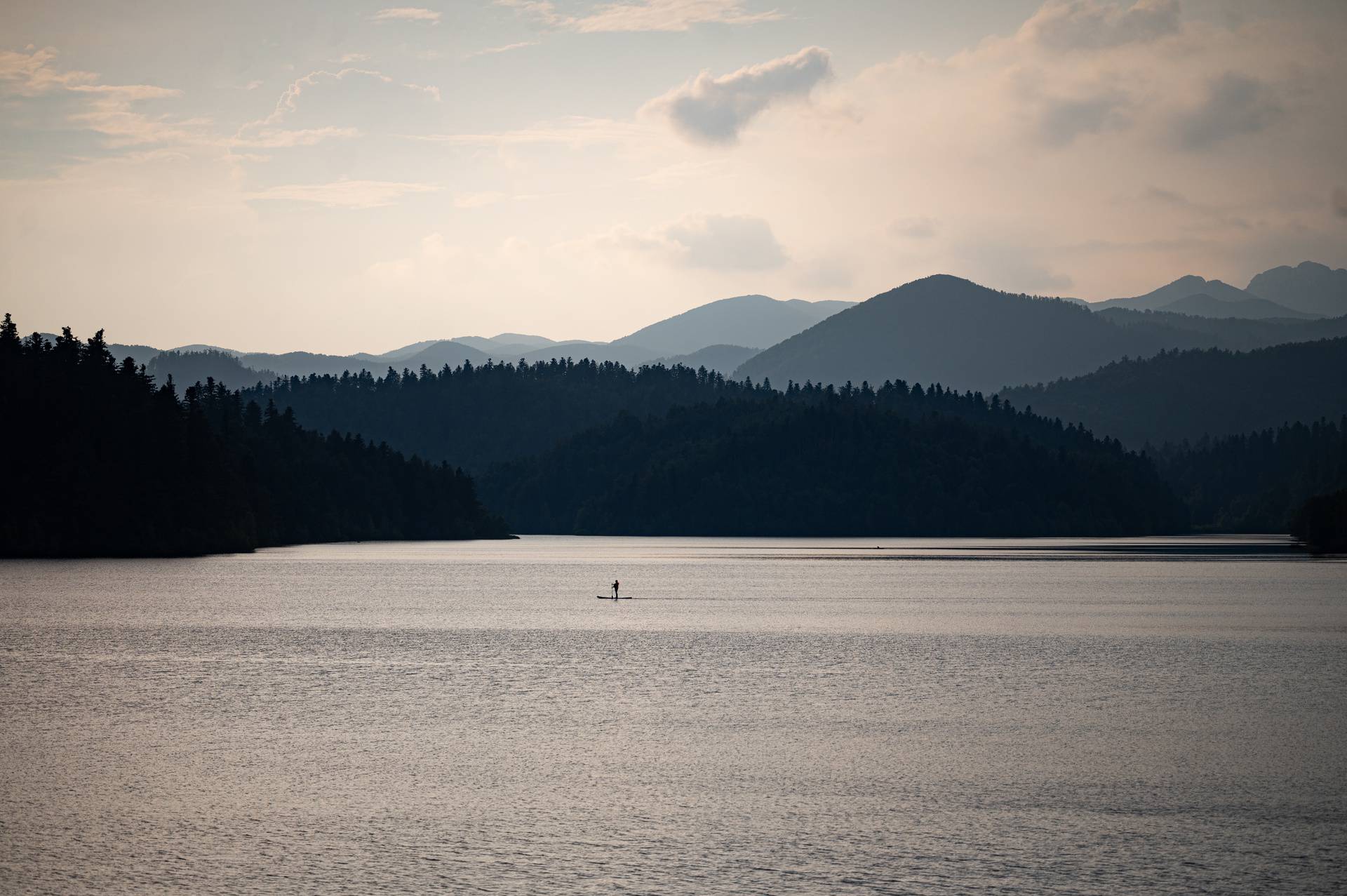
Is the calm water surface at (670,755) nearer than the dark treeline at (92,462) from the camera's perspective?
Yes

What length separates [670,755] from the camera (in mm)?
44000

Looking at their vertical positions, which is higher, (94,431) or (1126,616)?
(94,431)

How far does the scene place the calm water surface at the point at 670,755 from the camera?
30.8 metres

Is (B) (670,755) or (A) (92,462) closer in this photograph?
(B) (670,755)

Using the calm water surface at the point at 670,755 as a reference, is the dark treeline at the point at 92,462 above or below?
above

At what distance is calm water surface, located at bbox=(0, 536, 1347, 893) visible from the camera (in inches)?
1211

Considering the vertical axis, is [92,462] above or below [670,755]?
above

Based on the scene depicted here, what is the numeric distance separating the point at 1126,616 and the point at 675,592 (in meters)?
46.3

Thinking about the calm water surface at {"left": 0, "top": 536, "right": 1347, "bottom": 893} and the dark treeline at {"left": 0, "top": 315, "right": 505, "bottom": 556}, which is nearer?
the calm water surface at {"left": 0, "top": 536, "right": 1347, "bottom": 893}

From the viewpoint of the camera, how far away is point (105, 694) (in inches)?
2218

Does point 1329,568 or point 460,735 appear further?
point 1329,568

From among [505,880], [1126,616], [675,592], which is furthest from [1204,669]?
[675,592]

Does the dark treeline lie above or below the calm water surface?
above

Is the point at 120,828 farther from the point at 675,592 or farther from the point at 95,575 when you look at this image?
the point at 95,575
